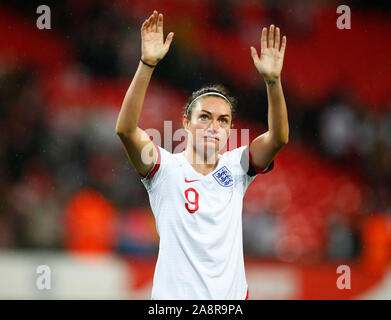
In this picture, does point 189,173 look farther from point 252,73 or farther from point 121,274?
point 252,73

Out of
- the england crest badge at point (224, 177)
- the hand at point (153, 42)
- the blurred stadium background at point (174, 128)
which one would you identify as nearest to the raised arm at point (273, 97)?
the england crest badge at point (224, 177)

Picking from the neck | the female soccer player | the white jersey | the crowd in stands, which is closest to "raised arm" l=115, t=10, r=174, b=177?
the female soccer player

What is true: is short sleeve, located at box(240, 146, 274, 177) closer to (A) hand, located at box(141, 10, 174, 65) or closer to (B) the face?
(B) the face

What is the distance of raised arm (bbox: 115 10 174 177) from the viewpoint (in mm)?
3367

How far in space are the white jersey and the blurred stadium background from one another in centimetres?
418

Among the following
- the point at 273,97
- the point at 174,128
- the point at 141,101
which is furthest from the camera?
the point at 174,128

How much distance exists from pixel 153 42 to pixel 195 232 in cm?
107

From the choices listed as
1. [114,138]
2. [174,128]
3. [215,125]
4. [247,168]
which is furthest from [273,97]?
[114,138]

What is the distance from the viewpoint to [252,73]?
37.9ft

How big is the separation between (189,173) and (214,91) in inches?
20.9

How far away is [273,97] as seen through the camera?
350 centimetres

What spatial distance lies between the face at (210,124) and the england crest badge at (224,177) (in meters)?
0.13

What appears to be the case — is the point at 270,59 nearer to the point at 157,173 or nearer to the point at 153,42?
the point at 153,42

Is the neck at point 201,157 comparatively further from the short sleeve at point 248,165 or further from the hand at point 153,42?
the hand at point 153,42
